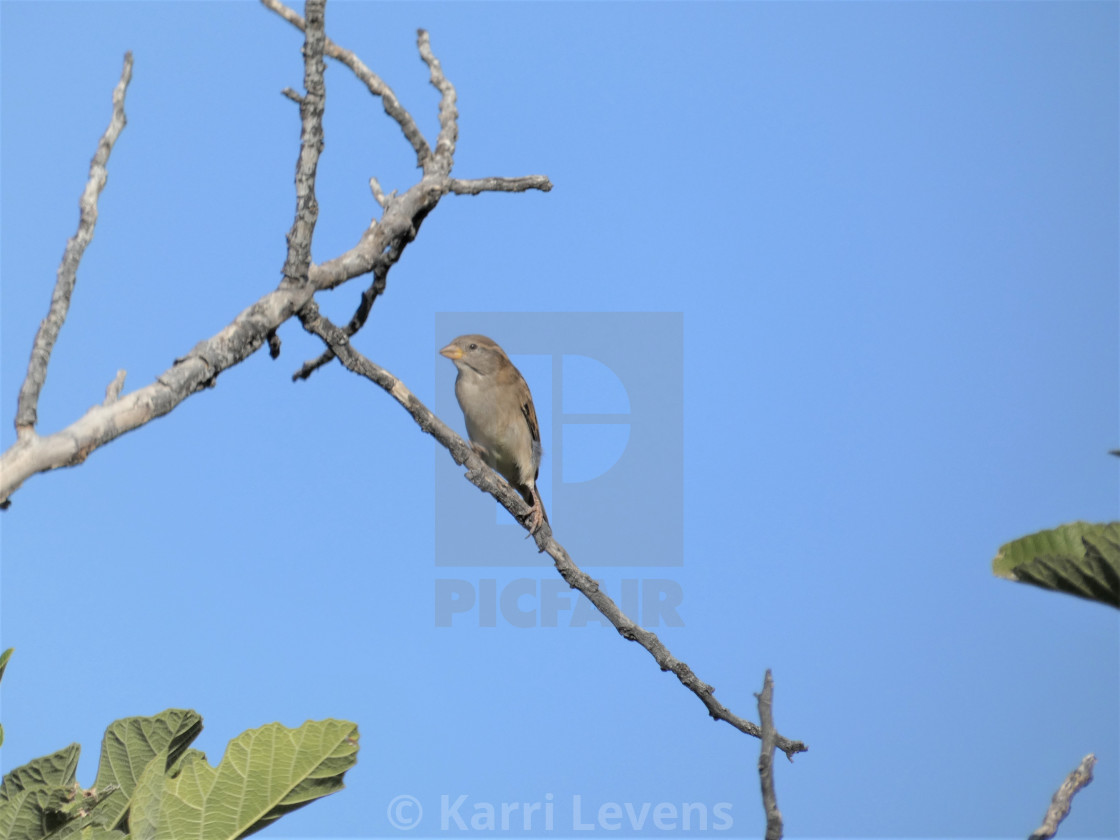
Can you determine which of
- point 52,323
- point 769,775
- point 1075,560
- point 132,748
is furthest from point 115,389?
point 1075,560

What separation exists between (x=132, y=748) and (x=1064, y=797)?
2358mm

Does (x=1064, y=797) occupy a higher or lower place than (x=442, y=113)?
lower

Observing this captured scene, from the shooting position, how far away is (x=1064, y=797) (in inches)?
86.2

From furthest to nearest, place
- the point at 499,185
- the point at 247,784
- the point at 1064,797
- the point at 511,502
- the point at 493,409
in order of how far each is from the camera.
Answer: the point at 493,409 → the point at 511,502 → the point at 499,185 → the point at 247,784 → the point at 1064,797

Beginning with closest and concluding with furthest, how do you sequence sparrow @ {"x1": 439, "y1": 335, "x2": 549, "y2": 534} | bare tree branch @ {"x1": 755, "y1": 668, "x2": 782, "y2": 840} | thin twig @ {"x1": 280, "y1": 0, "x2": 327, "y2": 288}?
bare tree branch @ {"x1": 755, "y1": 668, "x2": 782, "y2": 840} → thin twig @ {"x1": 280, "y1": 0, "x2": 327, "y2": 288} → sparrow @ {"x1": 439, "y1": 335, "x2": 549, "y2": 534}

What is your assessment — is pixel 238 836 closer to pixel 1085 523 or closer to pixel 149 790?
pixel 149 790

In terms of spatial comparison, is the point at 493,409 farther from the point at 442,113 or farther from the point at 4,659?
the point at 4,659

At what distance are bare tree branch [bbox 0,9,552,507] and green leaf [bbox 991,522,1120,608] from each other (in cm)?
236

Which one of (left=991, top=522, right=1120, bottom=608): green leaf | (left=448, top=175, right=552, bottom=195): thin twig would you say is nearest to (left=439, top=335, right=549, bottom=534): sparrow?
(left=448, top=175, right=552, bottom=195): thin twig

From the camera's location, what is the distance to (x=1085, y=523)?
2.19 metres

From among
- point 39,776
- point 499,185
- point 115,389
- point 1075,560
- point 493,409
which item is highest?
point 499,185

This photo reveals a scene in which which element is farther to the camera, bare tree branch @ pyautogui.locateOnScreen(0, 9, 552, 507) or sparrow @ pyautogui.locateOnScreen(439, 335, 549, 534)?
sparrow @ pyautogui.locateOnScreen(439, 335, 549, 534)

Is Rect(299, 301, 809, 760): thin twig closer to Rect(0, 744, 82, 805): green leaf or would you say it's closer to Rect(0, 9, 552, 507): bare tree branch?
Rect(0, 9, 552, 507): bare tree branch

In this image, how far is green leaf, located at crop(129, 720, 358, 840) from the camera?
2387 millimetres
